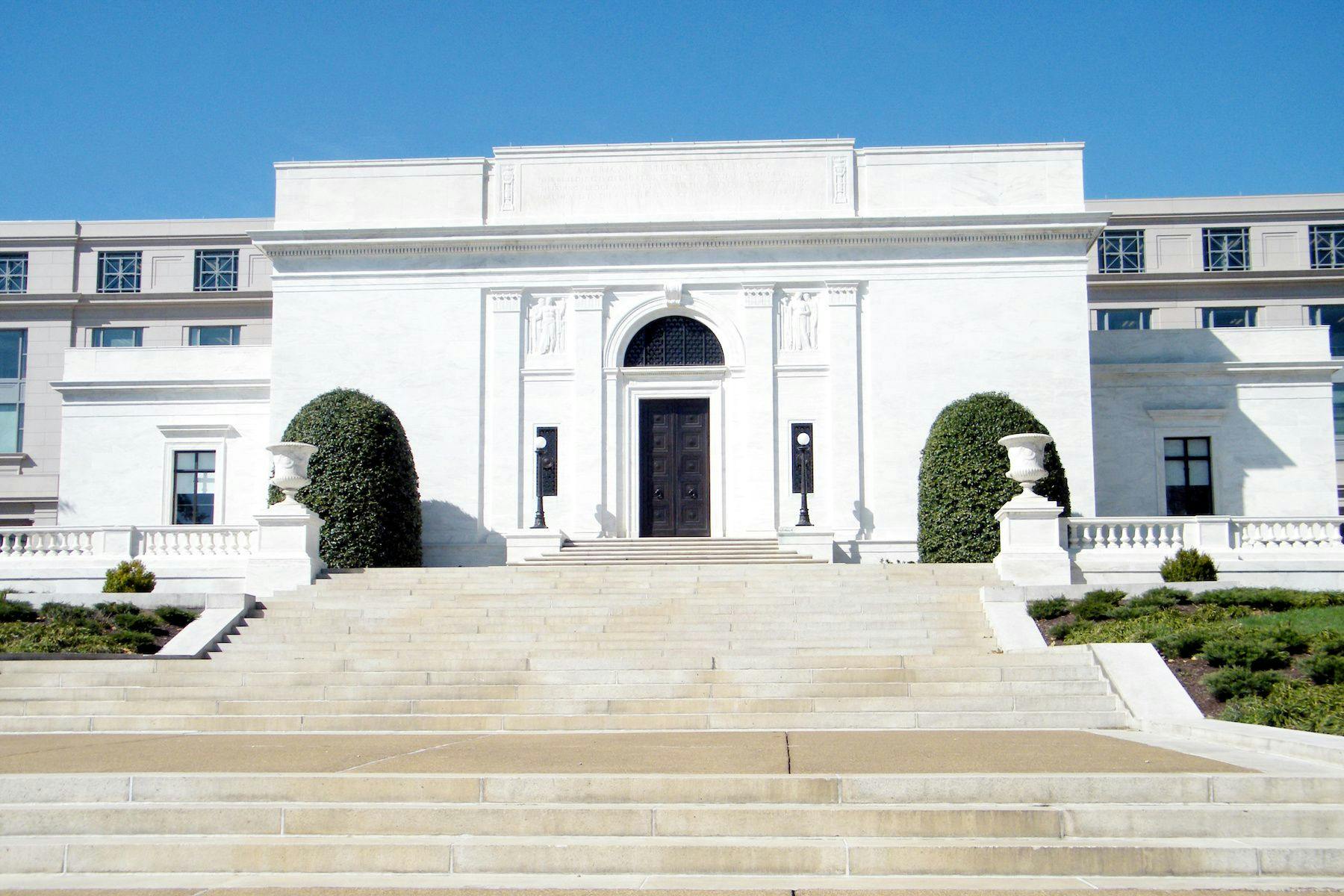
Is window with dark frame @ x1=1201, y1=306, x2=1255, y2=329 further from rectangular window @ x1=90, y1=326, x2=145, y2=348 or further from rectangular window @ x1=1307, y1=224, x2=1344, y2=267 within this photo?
rectangular window @ x1=90, y1=326, x2=145, y2=348

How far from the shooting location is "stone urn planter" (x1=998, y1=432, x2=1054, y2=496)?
66.4 ft

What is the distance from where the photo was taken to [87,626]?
17.9 metres

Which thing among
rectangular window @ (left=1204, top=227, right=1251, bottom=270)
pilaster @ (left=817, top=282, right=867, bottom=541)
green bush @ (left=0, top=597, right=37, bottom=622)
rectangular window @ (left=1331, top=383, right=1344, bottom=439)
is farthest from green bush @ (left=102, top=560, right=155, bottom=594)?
rectangular window @ (left=1204, top=227, right=1251, bottom=270)

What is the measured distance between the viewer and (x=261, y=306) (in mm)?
49844

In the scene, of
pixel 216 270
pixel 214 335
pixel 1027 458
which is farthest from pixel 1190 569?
pixel 216 270

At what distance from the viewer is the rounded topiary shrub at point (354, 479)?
22891mm

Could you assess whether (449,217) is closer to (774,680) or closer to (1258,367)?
(774,680)

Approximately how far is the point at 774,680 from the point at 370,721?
4826 mm

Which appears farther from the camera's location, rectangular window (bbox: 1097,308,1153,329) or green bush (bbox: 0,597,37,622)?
rectangular window (bbox: 1097,308,1153,329)

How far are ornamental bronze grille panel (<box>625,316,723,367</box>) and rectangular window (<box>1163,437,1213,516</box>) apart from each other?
36.9 ft

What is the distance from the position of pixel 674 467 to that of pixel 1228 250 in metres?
32.7

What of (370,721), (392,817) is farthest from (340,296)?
(392,817)

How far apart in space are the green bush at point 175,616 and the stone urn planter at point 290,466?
3.06 meters

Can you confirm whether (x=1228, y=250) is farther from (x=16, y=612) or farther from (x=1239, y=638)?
(x=16, y=612)
